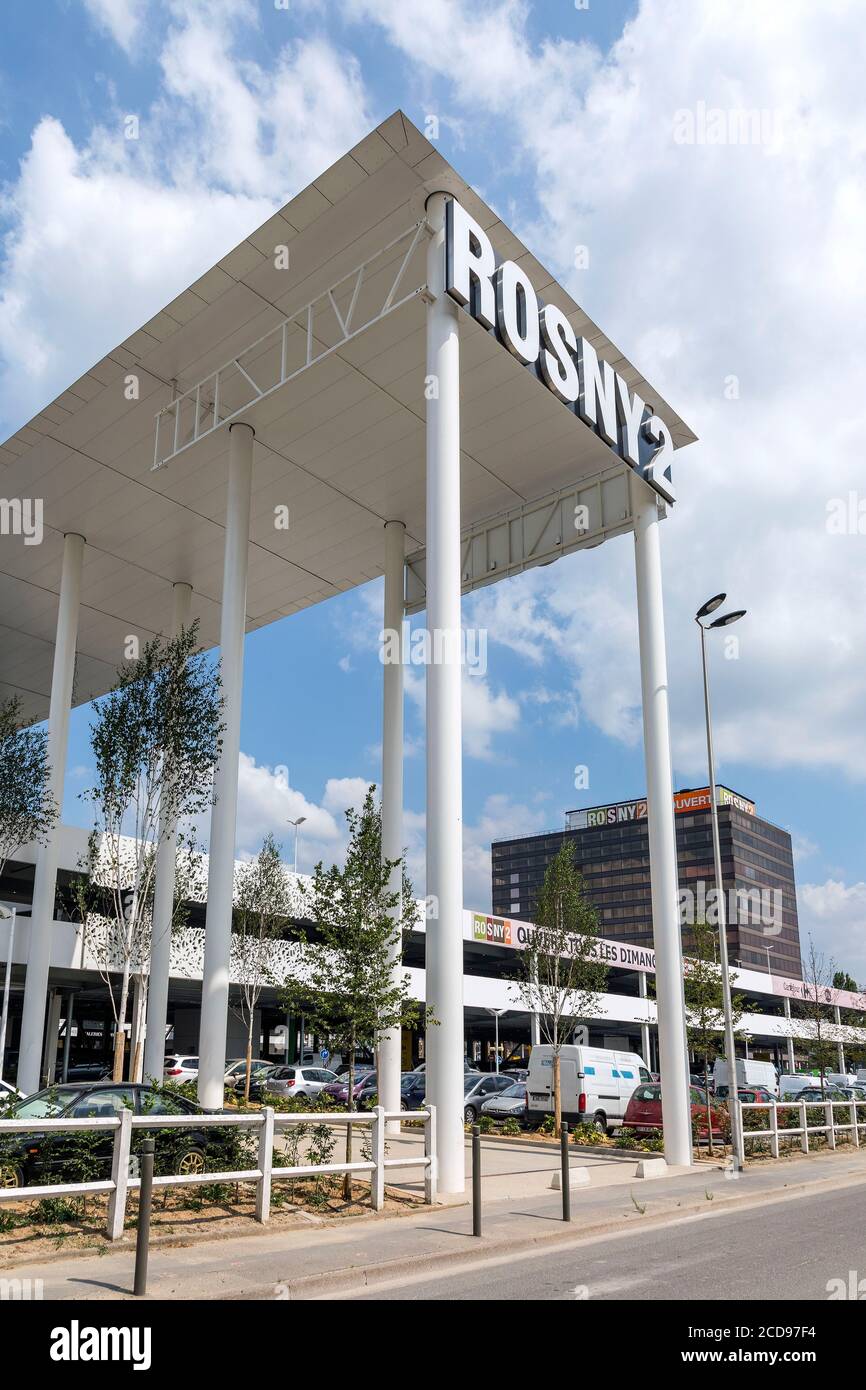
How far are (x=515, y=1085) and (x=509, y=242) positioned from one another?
26100 mm

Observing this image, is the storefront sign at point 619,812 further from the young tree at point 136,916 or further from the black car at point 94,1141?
the black car at point 94,1141

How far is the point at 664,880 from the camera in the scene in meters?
19.0

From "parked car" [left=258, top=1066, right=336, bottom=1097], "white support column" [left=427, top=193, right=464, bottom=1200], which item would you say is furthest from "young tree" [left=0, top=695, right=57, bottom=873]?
"white support column" [left=427, top=193, right=464, bottom=1200]

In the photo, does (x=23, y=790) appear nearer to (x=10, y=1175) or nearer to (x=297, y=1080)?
(x=297, y=1080)

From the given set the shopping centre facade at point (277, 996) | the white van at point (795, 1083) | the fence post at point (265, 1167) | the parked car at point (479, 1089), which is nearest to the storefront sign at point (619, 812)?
the shopping centre facade at point (277, 996)

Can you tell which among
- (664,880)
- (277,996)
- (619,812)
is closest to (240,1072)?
(277,996)

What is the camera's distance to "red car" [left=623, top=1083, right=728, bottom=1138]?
2445 cm

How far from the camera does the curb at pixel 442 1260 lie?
8.65 metres

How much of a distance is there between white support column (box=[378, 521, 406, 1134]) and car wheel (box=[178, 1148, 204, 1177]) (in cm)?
871

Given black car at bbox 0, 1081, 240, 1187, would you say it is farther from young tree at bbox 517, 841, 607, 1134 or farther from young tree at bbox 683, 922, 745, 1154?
young tree at bbox 517, 841, 607, 1134

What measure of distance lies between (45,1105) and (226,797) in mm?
7740

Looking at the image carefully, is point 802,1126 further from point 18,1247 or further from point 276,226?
point 276,226

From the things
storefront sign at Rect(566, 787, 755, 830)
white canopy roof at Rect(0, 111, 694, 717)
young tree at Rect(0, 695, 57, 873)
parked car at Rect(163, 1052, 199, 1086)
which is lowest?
parked car at Rect(163, 1052, 199, 1086)

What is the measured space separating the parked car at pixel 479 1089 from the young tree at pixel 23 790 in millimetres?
14874
